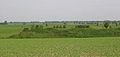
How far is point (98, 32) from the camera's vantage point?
51.8 meters

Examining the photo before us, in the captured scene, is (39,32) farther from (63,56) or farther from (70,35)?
(63,56)

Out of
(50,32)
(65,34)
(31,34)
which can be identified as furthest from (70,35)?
(31,34)

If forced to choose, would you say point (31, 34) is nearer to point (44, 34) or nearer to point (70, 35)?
point (44, 34)

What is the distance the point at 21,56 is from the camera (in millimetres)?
17047

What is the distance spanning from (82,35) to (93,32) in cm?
365

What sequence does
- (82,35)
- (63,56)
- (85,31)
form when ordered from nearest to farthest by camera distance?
(63,56) < (82,35) < (85,31)

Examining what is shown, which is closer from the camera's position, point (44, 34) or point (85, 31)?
point (44, 34)

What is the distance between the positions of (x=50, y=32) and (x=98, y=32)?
10188mm

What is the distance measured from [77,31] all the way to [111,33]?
726cm

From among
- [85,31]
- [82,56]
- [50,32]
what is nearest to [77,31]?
[85,31]

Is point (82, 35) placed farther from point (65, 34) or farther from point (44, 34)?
point (44, 34)

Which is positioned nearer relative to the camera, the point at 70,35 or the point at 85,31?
the point at 70,35

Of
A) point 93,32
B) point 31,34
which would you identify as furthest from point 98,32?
point 31,34

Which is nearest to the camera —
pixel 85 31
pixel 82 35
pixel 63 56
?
pixel 63 56
